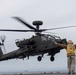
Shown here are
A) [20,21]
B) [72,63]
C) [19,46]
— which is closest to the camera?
[72,63]

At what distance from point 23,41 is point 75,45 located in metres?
20.3

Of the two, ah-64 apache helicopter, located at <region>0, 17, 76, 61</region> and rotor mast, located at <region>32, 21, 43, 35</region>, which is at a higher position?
rotor mast, located at <region>32, 21, 43, 35</region>

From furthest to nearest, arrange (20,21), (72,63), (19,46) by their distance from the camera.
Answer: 1. (19,46)
2. (20,21)
3. (72,63)

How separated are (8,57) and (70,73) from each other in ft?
79.9

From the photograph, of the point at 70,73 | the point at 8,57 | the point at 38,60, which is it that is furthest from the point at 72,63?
the point at 8,57

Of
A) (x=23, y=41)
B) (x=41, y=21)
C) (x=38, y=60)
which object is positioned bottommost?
(x=38, y=60)

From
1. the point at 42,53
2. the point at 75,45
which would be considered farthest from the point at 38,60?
the point at 75,45

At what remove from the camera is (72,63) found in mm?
20047

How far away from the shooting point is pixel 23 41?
40.5m

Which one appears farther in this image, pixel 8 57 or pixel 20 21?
pixel 8 57

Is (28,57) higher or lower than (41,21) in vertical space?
lower

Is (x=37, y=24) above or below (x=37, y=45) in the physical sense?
above

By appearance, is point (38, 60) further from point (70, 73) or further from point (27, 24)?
point (70, 73)

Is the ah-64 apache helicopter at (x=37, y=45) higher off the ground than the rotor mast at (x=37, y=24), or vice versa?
the rotor mast at (x=37, y=24)
